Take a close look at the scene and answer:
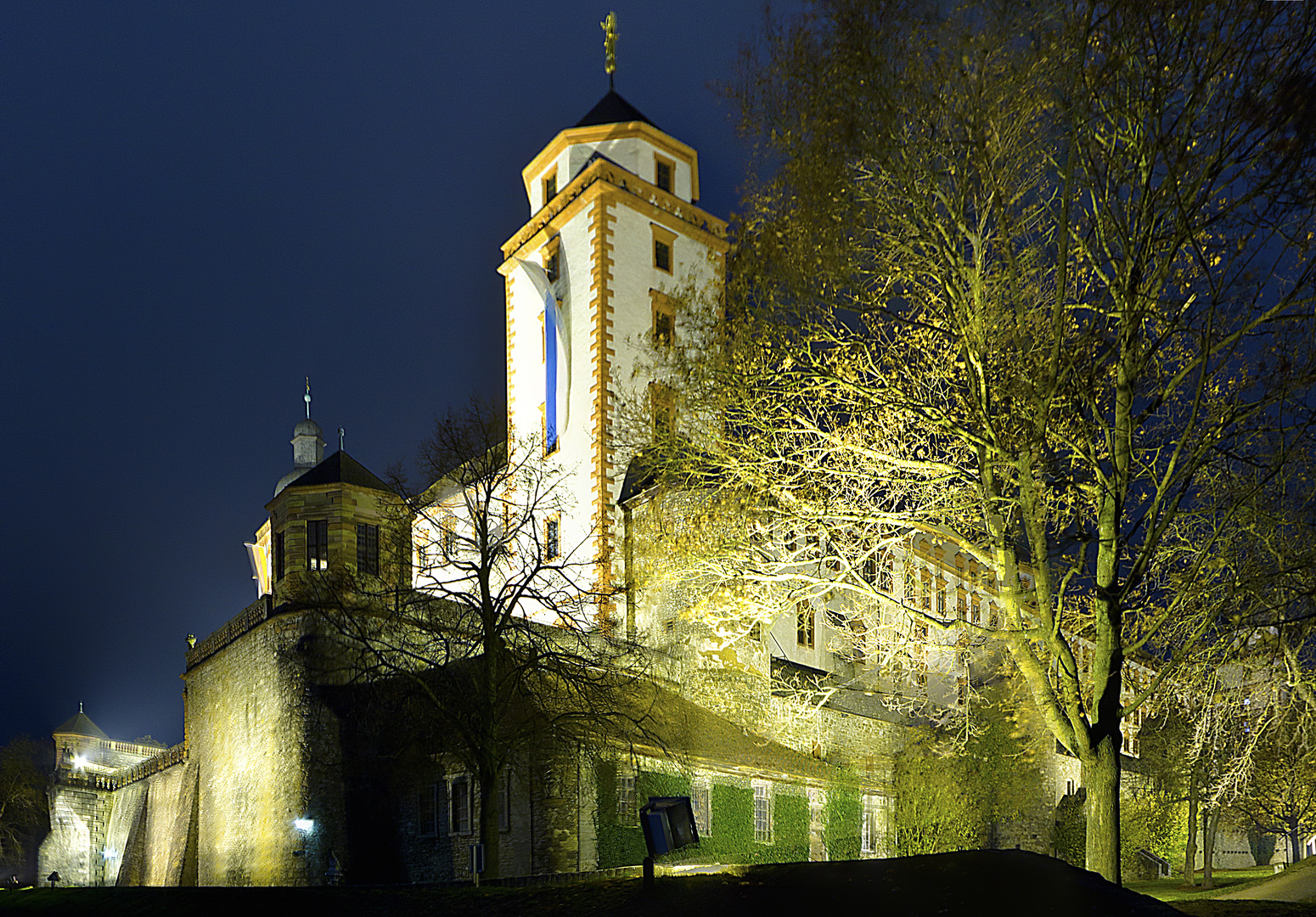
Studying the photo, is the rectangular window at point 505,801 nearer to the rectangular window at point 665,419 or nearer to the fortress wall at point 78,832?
the rectangular window at point 665,419

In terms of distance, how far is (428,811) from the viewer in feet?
82.8

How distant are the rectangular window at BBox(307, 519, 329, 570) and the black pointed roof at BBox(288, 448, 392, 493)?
3.83 feet

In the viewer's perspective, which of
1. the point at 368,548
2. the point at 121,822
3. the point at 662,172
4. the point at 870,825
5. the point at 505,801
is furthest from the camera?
the point at 121,822

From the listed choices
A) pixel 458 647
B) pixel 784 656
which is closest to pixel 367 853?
pixel 458 647

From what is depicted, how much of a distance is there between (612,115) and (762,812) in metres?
23.0

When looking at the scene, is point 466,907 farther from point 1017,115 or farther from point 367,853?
point 367,853

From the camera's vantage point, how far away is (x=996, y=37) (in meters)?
12.1

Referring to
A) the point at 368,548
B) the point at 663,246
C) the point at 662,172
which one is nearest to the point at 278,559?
the point at 368,548

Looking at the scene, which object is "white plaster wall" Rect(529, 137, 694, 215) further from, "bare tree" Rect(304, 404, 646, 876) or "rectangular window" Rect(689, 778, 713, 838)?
"rectangular window" Rect(689, 778, 713, 838)

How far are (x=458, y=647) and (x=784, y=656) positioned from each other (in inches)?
426

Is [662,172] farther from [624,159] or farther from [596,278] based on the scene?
[596,278]

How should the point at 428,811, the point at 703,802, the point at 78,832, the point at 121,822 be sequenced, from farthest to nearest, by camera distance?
the point at 78,832
the point at 121,822
the point at 703,802
the point at 428,811

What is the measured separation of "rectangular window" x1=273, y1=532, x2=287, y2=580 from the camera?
106 feet

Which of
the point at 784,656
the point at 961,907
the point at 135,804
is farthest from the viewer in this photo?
the point at 135,804
